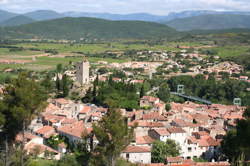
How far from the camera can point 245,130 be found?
20.7 m

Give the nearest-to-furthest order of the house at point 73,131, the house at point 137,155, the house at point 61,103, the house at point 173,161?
the house at point 173,161 → the house at point 137,155 → the house at point 73,131 → the house at point 61,103

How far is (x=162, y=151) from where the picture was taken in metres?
27.5

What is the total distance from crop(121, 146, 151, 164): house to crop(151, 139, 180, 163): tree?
821 millimetres

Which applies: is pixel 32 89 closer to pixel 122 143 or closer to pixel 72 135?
pixel 122 143

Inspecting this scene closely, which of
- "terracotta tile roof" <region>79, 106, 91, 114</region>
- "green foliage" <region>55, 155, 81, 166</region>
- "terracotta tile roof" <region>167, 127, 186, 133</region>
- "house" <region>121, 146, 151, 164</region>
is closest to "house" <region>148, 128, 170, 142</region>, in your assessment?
"terracotta tile roof" <region>167, 127, 186, 133</region>

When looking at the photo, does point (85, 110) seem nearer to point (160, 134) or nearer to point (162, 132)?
point (162, 132)

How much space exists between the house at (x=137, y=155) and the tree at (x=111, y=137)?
8.23 meters

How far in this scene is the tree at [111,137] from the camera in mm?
17266

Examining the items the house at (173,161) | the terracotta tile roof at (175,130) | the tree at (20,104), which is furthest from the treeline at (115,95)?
the tree at (20,104)

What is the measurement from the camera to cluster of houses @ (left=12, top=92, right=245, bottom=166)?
26.5 metres

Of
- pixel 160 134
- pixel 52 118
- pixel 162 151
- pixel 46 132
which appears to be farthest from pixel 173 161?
pixel 52 118

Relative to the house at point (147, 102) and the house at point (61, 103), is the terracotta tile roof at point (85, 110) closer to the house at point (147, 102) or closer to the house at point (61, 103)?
the house at point (61, 103)

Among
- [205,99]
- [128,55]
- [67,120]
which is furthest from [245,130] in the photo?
[128,55]

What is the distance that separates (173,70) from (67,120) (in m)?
52.9
